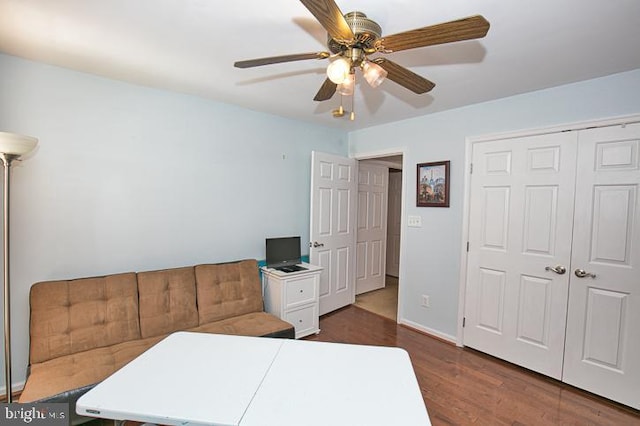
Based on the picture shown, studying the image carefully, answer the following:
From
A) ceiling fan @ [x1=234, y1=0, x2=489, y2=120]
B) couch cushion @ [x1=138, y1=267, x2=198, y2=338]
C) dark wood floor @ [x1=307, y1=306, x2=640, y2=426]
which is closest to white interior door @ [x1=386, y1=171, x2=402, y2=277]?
dark wood floor @ [x1=307, y1=306, x2=640, y2=426]

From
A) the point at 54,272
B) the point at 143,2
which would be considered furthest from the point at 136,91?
the point at 54,272

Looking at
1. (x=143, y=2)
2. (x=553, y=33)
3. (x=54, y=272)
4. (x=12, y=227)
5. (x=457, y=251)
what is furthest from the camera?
(x=457, y=251)

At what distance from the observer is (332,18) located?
1.08 m

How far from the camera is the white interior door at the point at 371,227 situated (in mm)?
4492

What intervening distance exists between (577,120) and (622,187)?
58cm

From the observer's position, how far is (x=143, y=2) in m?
1.43

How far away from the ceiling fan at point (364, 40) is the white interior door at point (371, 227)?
9.72 feet

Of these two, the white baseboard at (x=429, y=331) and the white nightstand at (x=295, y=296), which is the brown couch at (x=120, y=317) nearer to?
the white nightstand at (x=295, y=296)

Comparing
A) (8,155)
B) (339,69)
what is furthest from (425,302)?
(8,155)

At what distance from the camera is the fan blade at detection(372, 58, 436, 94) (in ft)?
4.64

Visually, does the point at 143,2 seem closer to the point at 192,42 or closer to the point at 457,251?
the point at 192,42

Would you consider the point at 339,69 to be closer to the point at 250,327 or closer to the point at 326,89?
the point at 326,89

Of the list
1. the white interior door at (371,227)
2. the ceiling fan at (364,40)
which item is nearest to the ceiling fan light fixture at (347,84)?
the ceiling fan at (364,40)

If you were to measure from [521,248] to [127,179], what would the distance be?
3.41 metres
